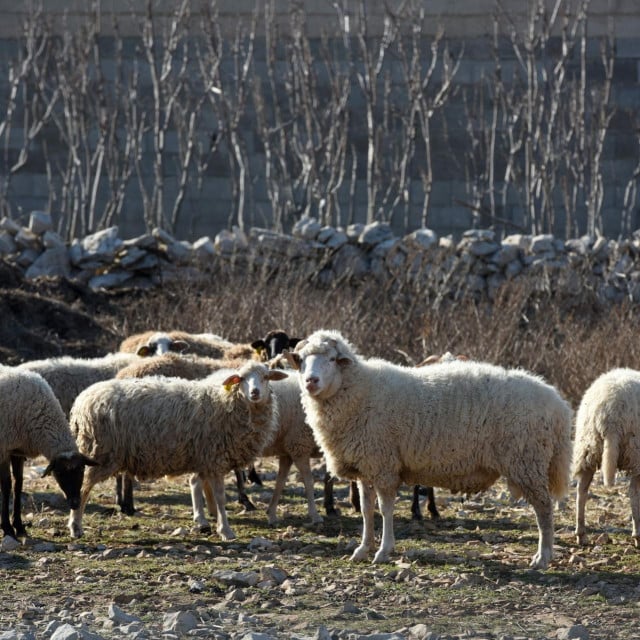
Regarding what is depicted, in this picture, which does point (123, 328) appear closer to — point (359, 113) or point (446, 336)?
point (446, 336)

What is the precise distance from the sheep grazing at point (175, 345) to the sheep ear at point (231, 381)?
11.5 feet

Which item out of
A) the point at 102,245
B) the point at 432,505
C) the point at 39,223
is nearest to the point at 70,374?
the point at 432,505

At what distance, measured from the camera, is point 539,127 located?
24000 mm

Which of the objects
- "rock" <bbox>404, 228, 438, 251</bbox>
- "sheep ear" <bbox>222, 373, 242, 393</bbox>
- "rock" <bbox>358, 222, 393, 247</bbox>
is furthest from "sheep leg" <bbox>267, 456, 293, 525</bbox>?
"rock" <bbox>358, 222, 393, 247</bbox>

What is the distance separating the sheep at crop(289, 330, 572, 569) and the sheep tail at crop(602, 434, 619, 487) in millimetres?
511

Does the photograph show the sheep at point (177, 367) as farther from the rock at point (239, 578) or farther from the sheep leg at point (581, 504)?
the rock at point (239, 578)

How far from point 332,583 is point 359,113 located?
738 inches

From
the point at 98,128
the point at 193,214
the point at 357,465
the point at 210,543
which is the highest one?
the point at 98,128

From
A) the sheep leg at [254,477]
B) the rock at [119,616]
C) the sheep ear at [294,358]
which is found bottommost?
the sheep leg at [254,477]

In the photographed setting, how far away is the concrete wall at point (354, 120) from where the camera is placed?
25422 mm

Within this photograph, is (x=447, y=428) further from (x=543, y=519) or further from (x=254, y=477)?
Result: (x=254, y=477)

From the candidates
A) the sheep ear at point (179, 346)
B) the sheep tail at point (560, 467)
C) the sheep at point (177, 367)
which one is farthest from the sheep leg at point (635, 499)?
the sheep ear at point (179, 346)

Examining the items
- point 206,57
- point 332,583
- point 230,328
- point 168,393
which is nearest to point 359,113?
point 206,57

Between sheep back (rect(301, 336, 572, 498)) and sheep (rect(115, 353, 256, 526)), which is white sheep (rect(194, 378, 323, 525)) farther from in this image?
sheep back (rect(301, 336, 572, 498))
